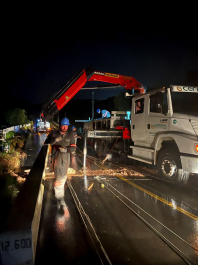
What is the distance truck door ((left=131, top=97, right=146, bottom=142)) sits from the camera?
8.00 m

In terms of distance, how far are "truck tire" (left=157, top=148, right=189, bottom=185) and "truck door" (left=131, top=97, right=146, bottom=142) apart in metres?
1.34

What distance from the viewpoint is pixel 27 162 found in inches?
376

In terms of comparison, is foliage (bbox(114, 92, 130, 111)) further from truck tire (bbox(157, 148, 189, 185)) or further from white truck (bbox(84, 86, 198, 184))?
truck tire (bbox(157, 148, 189, 185))

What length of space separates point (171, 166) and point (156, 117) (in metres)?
1.70

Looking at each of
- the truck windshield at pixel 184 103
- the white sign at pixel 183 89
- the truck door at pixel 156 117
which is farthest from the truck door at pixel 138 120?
the white sign at pixel 183 89

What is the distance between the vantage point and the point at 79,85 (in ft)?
31.9

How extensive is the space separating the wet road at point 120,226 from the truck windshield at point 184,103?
232 cm

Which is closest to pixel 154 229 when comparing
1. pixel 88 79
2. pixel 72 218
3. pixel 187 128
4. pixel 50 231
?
pixel 72 218

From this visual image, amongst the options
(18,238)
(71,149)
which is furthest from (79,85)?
(18,238)

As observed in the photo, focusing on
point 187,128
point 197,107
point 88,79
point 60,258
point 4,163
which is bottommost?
point 60,258

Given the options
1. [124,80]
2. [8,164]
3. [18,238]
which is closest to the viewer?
[18,238]

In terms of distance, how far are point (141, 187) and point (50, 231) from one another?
3.25 m

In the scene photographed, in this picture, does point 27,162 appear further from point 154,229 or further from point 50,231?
point 154,229

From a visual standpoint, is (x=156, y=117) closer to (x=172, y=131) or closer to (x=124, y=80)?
(x=172, y=131)
